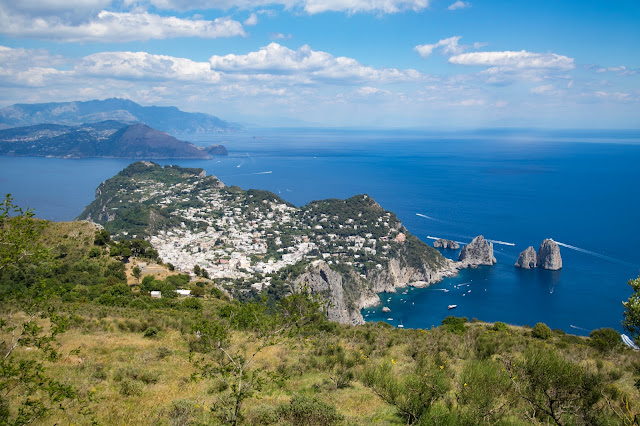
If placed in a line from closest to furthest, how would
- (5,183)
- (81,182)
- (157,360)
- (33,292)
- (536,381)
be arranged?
(33,292) → (536,381) → (157,360) → (5,183) → (81,182)

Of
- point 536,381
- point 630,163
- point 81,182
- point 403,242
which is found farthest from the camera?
point 630,163

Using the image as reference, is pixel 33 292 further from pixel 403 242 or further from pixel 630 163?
pixel 630 163

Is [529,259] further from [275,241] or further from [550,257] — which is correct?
[275,241]

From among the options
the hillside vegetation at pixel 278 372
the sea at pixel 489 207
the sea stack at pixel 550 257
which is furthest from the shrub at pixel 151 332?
the sea stack at pixel 550 257

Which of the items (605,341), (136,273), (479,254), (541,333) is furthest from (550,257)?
(136,273)

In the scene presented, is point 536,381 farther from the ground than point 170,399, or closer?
farther from the ground

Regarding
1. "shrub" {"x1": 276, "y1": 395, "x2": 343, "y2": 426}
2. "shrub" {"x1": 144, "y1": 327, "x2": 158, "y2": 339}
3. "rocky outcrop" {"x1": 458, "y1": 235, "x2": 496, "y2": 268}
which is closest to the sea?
"rocky outcrop" {"x1": 458, "y1": 235, "x2": 496, "y2": 268}

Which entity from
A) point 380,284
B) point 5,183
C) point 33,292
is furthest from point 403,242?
point 5,183
